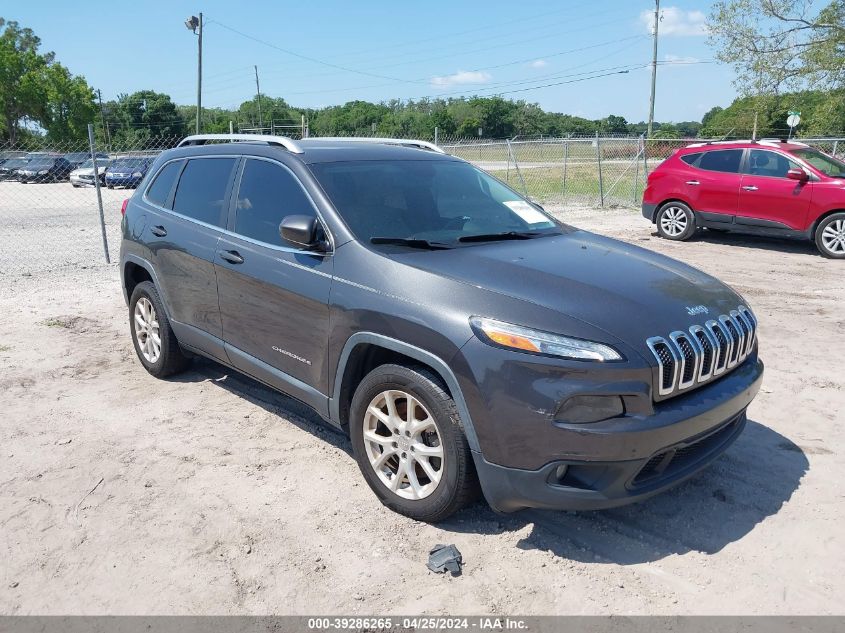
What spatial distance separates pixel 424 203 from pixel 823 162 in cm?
964

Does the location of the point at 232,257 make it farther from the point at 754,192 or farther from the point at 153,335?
the point at 754,192

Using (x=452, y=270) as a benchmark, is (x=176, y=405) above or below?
below

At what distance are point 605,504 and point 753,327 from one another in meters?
1.44

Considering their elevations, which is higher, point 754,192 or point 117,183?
point 754,192

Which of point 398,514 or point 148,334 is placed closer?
point 398,514

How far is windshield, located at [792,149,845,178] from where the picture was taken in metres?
10.7

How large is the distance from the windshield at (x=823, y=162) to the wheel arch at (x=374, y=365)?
9979 millimetres

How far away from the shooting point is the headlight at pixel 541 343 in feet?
9.09

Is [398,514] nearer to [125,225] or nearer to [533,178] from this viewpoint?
[125,225]

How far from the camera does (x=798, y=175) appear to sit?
1063cm

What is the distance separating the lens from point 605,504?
2.81 meters

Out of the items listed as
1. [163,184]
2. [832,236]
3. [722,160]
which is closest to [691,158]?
[722,160]

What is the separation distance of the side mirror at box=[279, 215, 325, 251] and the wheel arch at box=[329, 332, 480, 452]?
0.57 meters
